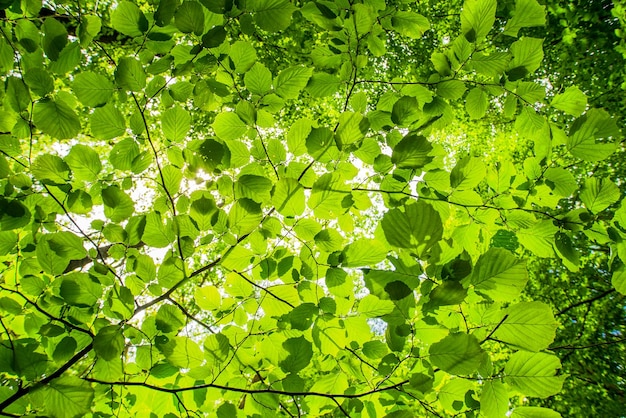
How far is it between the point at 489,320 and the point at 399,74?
602 centimetres

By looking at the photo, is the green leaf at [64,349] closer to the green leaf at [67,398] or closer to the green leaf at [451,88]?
the green leaf at [67,398]

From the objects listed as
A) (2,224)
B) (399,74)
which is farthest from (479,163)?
(399,74)

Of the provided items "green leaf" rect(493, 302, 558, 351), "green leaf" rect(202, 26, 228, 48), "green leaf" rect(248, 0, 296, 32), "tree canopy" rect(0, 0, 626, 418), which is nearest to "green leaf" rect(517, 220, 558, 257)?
"tree canopy" rect(0, 0, 626, 418)

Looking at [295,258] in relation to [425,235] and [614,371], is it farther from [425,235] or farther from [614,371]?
[614,371]

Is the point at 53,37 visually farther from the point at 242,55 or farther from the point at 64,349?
the point at 64,349

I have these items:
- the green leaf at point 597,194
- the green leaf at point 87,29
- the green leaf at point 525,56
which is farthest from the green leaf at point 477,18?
the green leaf at point 87,29

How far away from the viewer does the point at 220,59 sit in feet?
3.52

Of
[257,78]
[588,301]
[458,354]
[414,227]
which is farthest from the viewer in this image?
[588,301]

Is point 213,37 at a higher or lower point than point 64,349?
higher

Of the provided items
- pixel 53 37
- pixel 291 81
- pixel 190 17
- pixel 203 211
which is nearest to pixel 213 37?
pixel 190 17

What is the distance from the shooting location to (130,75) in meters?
0.97

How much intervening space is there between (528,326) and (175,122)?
3.95 ft

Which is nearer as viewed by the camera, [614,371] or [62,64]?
[62,64]

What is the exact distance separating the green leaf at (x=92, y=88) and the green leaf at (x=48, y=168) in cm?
23
